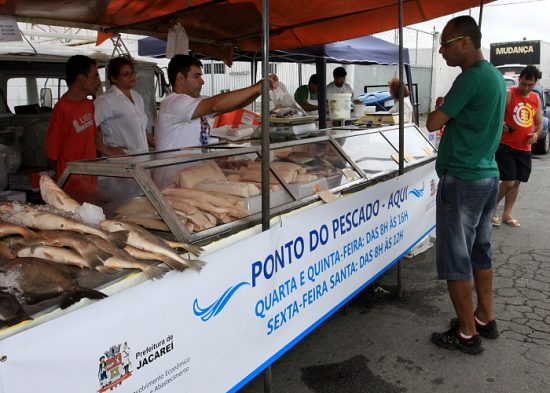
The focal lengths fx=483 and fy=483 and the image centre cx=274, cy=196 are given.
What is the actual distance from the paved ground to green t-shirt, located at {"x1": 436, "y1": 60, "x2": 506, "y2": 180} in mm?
1244

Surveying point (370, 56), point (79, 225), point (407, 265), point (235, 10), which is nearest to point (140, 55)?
point (370, 56)

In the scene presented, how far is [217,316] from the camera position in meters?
2.21

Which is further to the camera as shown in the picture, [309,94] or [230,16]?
[309,94]

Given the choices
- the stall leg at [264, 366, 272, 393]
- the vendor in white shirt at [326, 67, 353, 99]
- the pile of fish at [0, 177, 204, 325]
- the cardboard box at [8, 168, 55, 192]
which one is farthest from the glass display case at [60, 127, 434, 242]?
the vendor in white shirt at [326, 67, 353, 99]

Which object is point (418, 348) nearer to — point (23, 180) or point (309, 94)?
point (23, 180)

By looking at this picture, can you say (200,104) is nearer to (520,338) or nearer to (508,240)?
(520,338)

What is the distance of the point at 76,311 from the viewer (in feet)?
5.31

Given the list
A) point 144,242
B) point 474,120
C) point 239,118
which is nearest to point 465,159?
point 474,120

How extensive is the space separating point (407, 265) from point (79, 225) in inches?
151

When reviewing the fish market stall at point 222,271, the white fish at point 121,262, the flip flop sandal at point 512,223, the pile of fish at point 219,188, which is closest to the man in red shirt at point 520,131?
the flip flop sandal at point 512,223

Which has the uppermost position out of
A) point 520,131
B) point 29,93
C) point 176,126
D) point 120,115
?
point 29,93

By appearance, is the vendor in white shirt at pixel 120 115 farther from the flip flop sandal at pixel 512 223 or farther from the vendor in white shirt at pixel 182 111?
the flip flop sandal at pixel 512 223

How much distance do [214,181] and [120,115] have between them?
5.78 feet

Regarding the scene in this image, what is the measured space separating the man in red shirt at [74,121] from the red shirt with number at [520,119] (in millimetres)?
4809
